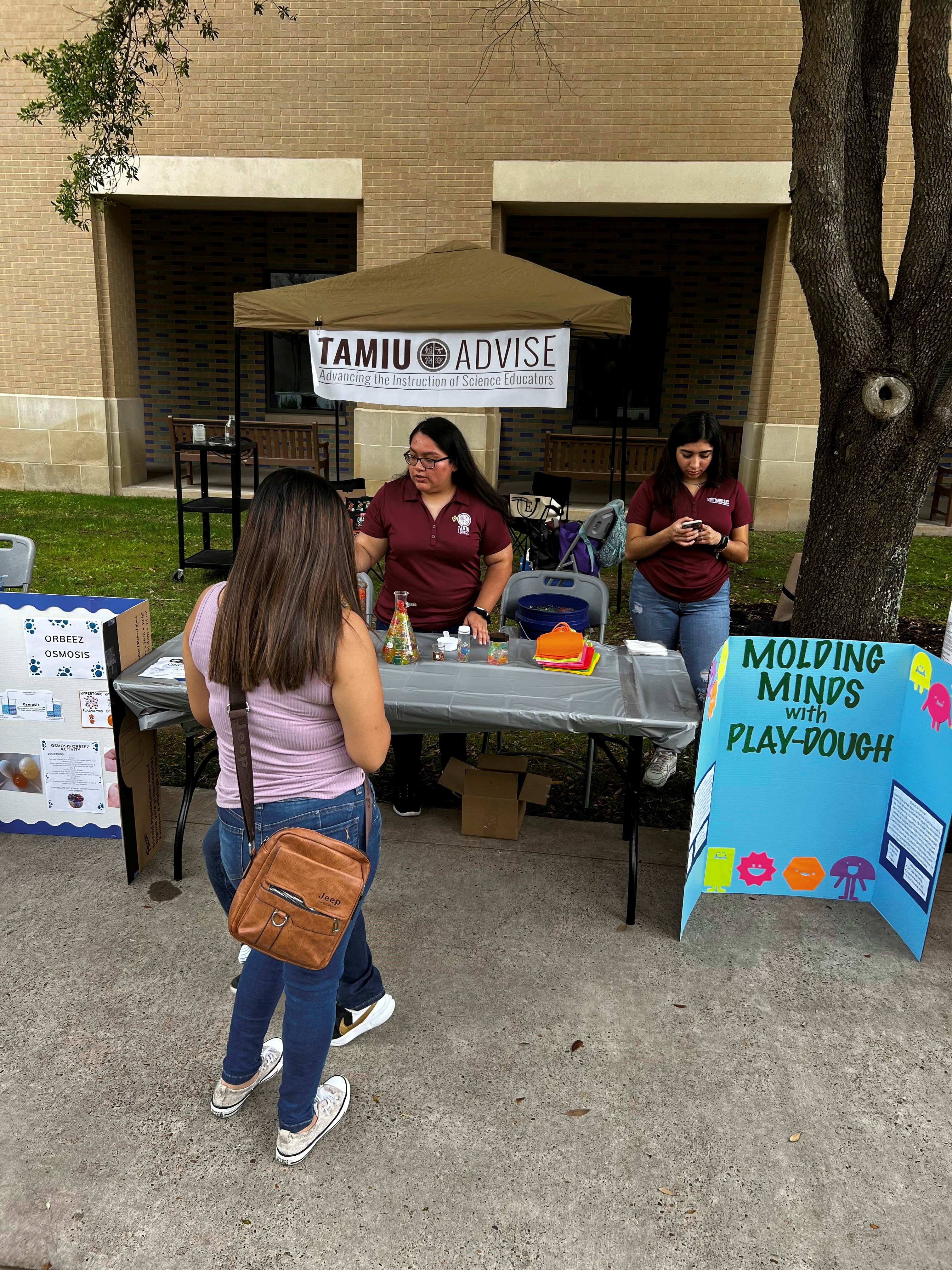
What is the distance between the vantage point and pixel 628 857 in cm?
368

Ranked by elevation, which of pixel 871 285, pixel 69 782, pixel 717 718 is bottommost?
pixel 69 782

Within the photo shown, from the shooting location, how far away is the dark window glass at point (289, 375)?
15.0 metres

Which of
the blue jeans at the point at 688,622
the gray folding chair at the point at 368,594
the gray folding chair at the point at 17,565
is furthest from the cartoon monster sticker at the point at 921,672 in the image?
the gray folding chair at the point at 17,565

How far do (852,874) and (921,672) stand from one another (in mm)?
848

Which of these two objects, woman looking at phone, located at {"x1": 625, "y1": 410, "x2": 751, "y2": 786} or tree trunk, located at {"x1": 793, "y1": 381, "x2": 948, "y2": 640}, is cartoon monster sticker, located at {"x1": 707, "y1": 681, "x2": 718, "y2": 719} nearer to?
woman looking at phone, located at {"x1": 625, "y1": 410, "x2": 751, "y2": 786}

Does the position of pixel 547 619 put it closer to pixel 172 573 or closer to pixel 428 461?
pixel 428 461

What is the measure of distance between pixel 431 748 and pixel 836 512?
99.8 inches

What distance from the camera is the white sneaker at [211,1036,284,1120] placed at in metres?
2.42

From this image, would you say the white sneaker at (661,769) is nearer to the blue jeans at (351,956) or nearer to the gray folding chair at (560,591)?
the gray folding chair at (560,591)

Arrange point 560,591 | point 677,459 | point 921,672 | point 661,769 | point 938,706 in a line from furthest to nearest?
point 560,591
point 661,769
point 677,459
point 921,672
point 938,706

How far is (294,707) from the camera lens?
2035mm

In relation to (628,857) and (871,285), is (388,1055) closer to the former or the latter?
(628,857)

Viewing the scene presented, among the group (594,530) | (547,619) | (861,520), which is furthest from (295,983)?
(594,530)

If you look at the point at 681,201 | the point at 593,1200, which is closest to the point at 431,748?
the point at 593,1200
